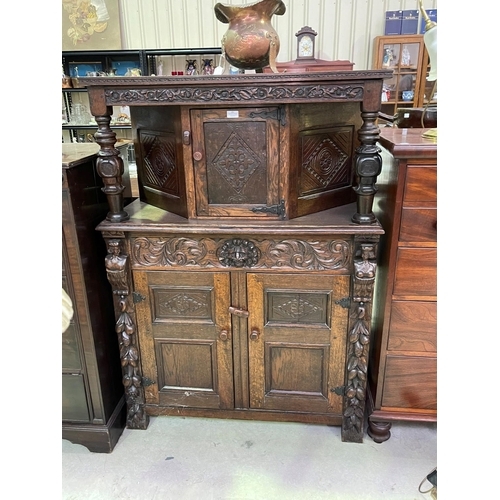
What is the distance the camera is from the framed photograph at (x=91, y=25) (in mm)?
3699

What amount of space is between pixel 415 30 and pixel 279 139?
300 cm

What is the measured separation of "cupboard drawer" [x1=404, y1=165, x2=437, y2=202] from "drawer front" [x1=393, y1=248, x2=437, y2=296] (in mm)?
180

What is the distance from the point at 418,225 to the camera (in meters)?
1.34

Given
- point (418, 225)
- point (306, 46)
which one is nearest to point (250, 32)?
point (418, 225)

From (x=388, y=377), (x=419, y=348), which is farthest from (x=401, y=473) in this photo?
(x=419, y=348)

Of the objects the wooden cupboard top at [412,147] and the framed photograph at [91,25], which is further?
the framed photograph at [91,25]

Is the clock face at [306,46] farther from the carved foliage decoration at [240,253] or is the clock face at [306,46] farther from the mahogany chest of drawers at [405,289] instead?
the carved foliage decoration at [240,253]

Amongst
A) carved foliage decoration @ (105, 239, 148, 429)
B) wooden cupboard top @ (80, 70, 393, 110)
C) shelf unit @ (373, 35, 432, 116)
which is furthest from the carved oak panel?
shelf unit @ (373, 35, 432, 116)

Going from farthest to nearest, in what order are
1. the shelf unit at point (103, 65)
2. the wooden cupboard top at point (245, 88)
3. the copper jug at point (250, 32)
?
the shelf unit at point (103, 65), the copper jug at point (250, 32), the wooden cupboard top at point (245, 88)

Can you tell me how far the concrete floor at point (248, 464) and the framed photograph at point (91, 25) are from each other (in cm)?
347

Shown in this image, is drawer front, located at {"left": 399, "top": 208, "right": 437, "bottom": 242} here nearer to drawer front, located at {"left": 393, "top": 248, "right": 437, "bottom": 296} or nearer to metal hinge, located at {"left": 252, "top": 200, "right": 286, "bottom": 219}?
drawer front, located at {"left": 393, "top": 248, "right": 437, "bottom": 296}

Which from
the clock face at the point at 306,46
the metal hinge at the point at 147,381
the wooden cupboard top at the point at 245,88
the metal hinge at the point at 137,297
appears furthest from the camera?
the clock face at the point at 306,46

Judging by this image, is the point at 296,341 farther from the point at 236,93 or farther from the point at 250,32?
the point at 250,32

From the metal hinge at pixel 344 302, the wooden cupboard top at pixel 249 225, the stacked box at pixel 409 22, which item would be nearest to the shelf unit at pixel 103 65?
the stacked box at pixel 409 22
